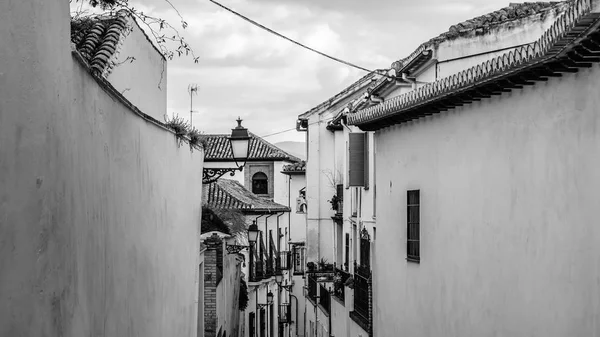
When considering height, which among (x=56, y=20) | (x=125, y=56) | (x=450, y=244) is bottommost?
(x=450, y=244)

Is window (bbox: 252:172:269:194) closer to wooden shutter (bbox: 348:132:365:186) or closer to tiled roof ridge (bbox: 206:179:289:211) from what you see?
tiled roof ridge (bbox: 206:179:289:211)

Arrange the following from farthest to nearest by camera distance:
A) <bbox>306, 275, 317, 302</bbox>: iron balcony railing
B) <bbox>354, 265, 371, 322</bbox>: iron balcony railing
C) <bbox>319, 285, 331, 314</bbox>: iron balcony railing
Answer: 1. <bbox>306, 275, 317, 302</bbox>: iron balcony railing
2. <bbox>319, 285, 331, 314</bbox>: iron balcony railing
3. <bbox>354, 265, 371, 322</bbox>: iron balcony railing

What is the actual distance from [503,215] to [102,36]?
5.17 m

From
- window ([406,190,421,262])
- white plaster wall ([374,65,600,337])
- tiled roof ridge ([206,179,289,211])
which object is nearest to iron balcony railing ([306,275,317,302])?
tiled roof ridge ([206,179,289,211])

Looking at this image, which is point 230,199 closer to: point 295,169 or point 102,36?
point 295,169

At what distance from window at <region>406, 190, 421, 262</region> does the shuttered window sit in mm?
5899

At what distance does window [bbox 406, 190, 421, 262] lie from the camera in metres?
14.8

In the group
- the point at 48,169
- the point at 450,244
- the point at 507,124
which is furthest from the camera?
the point at 450,244

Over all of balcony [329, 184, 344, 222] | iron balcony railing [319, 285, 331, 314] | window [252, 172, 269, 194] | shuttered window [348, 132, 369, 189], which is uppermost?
window [252, 172, 269, 194]

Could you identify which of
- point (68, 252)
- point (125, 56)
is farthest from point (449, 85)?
point (68, 252)

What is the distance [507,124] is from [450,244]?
277 cm

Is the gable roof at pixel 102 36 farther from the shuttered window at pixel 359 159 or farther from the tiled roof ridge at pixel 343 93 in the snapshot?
the tiled roof ridge at pixel 343 93

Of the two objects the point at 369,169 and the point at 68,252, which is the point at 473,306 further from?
the point at 369,169

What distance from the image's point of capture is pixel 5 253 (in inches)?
171
